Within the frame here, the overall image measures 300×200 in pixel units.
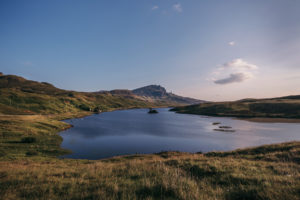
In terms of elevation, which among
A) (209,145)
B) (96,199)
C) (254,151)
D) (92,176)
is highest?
(96,199)

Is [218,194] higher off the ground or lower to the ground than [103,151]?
higher

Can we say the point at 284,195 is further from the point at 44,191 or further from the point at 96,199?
the point at 44,191

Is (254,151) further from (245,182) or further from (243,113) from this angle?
A: (243,113)

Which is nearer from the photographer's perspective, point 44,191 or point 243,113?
point 44,191

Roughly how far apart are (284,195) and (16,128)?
67.5m

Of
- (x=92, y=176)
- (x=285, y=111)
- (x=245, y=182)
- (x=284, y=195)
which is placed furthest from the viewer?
(x=285, y=111)

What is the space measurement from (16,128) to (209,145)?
218 ft

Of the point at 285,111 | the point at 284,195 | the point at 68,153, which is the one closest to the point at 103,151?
the point at 68,153

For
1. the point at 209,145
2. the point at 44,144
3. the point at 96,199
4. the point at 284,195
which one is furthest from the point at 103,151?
the point at 284,195

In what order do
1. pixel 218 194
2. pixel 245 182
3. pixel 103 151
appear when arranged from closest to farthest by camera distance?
pixel 218 194 → pixel 245 182 → pixel 103 151

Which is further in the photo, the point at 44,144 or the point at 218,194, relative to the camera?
the point at 44,144

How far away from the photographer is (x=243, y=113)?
135 meters

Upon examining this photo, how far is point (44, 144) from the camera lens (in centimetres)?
4197

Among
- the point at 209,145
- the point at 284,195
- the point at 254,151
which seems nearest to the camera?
the point at 284,195
